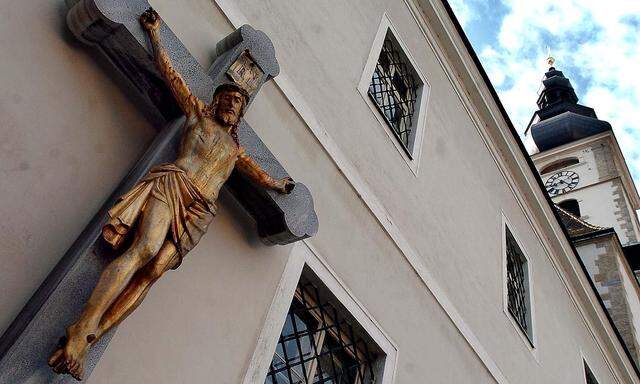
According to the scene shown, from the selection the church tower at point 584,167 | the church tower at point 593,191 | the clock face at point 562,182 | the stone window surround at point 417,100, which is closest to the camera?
the stone window surround at point 417,100

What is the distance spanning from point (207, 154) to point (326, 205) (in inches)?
64.3

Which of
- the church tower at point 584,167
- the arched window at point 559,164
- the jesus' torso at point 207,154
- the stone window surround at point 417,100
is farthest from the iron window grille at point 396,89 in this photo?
the arched window at point 559,164

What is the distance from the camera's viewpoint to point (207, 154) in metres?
3.17

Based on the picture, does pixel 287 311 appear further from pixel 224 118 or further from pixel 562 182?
pixel 562 182

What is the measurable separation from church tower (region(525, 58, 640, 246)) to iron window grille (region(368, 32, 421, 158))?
19.4 meters

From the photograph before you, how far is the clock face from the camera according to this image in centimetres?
2750

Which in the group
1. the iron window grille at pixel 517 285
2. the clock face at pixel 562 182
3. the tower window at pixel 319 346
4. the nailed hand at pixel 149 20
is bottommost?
the clock face at pixel 562 182

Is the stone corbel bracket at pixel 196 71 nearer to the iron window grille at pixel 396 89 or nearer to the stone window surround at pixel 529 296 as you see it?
the iron window grille at pixel 396 89

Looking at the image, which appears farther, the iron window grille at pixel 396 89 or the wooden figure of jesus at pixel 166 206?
the iron window grille at pixel 396 89

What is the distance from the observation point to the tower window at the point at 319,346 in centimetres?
405

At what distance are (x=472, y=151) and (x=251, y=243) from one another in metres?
4.64

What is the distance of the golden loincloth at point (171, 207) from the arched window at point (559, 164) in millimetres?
29300

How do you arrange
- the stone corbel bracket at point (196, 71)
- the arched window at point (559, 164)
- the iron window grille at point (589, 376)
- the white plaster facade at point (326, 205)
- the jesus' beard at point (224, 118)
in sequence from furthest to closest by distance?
1. the arched window at point (559, 164)
2. the iron window grille at point (589, 376)
3. the jesus' beard at point (224, 118)
4. the stone corbel bracket at point (196, 71)
5. the white plaster facade at point (326, 205)

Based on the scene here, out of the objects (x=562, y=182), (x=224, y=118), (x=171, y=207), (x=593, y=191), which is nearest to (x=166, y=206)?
(x=171, y=207)
